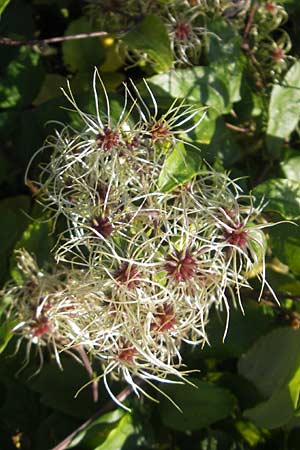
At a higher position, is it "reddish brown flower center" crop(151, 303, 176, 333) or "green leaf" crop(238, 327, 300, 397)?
"reddish brown flower center" crop(151, 303, 176, 333)

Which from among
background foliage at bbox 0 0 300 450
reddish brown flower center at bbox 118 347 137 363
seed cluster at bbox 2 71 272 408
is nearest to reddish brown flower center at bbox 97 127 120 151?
seed cluster at bbox 2 71 272 408

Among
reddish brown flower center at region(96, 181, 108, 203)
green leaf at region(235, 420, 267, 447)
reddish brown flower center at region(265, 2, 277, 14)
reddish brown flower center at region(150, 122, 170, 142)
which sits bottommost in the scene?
green leaf at region(235, 420, 267, 447)

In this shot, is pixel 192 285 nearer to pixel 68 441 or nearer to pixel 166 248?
pixel 166 248

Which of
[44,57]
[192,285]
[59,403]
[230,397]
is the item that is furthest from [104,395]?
[44,57]

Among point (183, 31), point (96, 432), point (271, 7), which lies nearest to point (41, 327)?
point (96, 432)

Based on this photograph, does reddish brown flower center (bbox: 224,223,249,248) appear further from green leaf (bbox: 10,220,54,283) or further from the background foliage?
green leaf (bbox: 10,220,54,283)

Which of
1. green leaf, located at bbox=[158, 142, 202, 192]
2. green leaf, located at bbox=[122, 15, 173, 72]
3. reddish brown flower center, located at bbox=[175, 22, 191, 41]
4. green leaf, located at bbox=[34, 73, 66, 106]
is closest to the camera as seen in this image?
green leaf, located at bbox=[158, 142, 202, 192]

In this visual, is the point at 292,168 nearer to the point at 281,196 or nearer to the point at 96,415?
the point at 281,196

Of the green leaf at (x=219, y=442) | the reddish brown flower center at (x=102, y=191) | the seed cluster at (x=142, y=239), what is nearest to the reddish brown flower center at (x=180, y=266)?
the seed cluster at (x=142, y=239)
